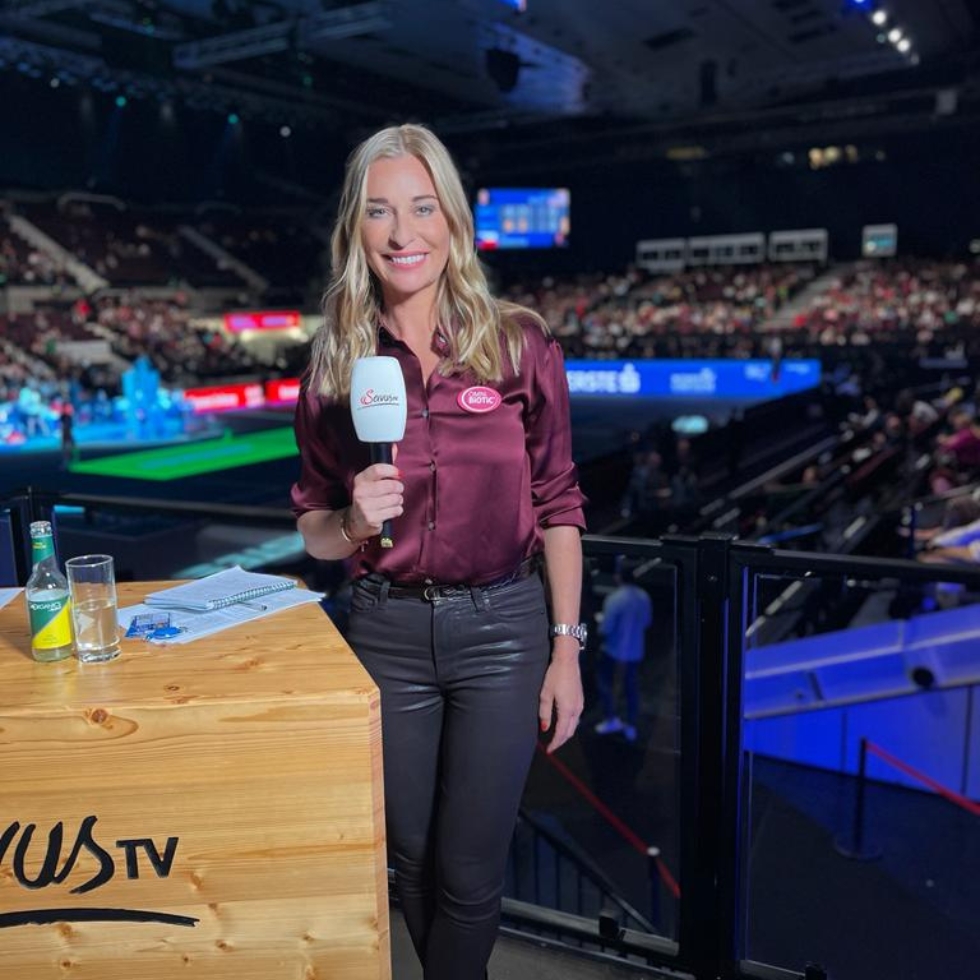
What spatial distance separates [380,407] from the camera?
1359 millimetres

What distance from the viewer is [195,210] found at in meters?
30.5

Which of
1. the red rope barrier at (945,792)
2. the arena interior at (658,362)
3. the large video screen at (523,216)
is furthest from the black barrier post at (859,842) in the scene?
the large video screen at (523,216)

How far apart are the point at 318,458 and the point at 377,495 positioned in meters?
0.34

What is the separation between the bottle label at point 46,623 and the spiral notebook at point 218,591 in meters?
0.24

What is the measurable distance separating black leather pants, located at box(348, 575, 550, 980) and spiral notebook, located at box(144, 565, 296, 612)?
0.20 meters

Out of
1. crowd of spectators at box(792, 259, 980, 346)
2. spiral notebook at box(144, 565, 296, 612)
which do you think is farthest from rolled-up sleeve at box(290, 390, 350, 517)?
crowd of spectators at box(792, 259, 980, 346)

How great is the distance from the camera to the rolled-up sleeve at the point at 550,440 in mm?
1601

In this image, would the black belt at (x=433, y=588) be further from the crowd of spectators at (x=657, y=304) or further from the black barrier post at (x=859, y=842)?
the crowd of spectators at (x=657, y=304)

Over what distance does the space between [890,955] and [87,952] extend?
3.16m

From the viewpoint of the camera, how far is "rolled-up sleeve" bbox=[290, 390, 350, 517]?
63.8 inches

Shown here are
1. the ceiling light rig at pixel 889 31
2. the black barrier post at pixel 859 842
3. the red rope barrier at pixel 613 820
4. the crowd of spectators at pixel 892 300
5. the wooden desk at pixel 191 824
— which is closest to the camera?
the wooden desk at pixel 191 824

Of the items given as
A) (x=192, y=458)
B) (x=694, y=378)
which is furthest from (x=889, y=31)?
(x=192, y=458)

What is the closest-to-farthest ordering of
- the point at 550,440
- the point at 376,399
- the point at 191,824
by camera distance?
the point at 191,824 → the point at 376,399 → the point at 550,440

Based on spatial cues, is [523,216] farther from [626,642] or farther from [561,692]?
[561,692]
